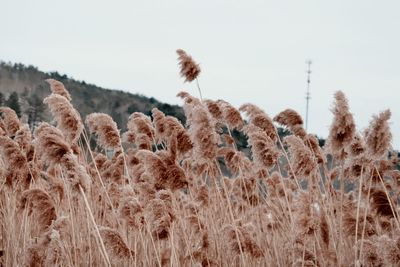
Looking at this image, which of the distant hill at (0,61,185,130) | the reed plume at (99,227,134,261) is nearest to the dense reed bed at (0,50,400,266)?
the reed plume at (99,227,134,261)

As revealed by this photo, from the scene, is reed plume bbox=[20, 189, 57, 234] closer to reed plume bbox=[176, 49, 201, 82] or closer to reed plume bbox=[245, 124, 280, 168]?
reed plume bbox=[245, 124, 280, 168]

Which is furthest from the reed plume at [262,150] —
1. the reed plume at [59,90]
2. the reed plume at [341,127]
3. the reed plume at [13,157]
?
the reed plume at [59,90]

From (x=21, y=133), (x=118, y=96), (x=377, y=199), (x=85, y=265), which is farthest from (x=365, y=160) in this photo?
(x=118, y=96)

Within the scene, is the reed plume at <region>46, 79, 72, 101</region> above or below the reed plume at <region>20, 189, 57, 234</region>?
above

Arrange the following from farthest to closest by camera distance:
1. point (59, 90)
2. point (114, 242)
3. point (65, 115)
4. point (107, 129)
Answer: point (59, 90) < point (107, 129) < point (65, 115) < point (114, 242)

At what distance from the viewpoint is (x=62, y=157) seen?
3482 millimetres

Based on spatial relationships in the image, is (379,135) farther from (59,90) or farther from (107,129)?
(59,90)

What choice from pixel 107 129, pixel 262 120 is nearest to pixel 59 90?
pixel 107 129

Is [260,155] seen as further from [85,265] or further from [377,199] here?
[85,265]

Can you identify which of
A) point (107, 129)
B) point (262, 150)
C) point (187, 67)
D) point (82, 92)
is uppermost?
point (82, 92)

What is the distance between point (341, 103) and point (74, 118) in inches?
69.2

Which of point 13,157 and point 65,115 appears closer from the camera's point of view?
point 65,115

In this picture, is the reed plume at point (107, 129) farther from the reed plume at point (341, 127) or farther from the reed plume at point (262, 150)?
the reed plume at point (341, 127)

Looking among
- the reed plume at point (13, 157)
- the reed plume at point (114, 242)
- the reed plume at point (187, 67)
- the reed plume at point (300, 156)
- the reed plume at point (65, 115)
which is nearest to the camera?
the reed plume at point (114, 242)
